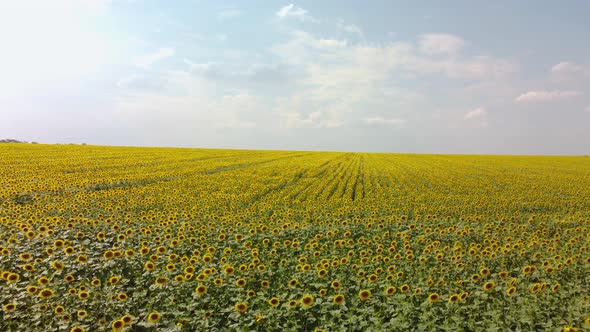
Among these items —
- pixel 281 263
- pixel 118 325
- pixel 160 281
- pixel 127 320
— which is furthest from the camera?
pixel 281 263

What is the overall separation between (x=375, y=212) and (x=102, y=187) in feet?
48.1

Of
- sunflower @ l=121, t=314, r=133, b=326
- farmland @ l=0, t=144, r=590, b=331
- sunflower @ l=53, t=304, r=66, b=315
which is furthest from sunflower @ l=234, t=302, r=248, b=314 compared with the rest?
sunflower @ l=53, t=304, r=66, b=315

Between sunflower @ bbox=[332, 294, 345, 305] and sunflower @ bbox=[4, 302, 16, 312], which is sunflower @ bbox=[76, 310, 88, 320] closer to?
sunflower @ bbox=[4, 302, 16, 312]

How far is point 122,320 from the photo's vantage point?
5.58m

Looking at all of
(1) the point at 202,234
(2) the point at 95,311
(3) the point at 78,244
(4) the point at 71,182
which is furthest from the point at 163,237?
(4) the point at 71,182

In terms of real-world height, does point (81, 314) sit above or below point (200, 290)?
below

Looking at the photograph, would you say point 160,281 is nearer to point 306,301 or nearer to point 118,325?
point 118,325

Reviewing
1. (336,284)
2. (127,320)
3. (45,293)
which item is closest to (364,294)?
(336,284)

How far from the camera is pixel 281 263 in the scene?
28.4 feet

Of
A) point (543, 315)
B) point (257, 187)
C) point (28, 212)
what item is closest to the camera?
point (543, 315)

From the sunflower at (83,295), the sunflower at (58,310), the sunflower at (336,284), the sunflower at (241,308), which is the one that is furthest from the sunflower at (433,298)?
the sunflower at (58,310)

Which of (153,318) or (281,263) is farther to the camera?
(281,263)

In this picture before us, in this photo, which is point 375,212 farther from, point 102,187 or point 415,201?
point 102,187

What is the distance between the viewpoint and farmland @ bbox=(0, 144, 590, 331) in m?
6.27
